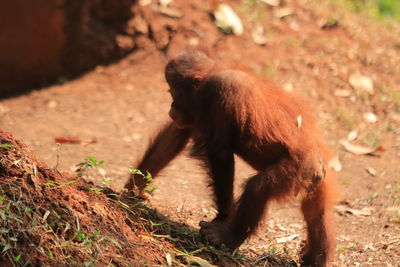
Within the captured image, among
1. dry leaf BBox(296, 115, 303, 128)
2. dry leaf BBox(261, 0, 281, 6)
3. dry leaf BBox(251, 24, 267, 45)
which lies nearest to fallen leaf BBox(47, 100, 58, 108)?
dry leaf BBox(251, 24, 267, 45)

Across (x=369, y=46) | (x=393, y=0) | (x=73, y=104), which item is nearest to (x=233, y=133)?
(x=73, y=104)

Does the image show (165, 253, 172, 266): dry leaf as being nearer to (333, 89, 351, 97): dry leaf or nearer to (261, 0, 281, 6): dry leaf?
(333, 89, 351, 97): dry leaf

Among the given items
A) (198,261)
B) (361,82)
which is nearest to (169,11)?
(361,82)

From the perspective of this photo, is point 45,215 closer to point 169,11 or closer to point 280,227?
point 280,227

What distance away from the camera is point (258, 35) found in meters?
9.44

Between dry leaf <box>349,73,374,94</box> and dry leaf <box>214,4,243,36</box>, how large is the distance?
1931 mm

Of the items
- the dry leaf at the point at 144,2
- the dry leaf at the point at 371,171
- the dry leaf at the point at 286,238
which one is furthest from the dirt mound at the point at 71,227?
the dry leaf at the point at 144,2

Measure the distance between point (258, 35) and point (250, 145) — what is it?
530cm

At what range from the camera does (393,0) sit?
12.9 meters

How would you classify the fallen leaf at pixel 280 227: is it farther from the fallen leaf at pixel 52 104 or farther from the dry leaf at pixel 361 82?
the fallen leaf at pixel 52 104

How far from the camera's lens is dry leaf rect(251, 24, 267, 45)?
9305mm

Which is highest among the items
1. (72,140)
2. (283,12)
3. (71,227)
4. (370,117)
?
(71,227)

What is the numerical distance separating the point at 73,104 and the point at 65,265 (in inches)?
206

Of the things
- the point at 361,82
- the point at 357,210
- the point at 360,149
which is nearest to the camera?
the point at 357,210
